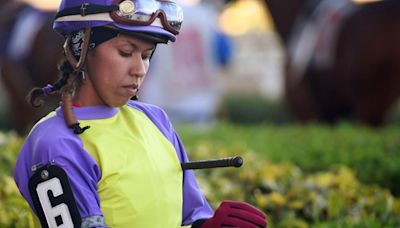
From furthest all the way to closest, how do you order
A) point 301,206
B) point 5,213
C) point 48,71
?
1. point 48,71
2. point 301,206
3. point 5,213

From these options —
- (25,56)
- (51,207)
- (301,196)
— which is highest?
(51,207)

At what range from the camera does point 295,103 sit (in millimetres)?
9172

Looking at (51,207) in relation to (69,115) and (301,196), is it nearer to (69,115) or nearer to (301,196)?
(69,115)

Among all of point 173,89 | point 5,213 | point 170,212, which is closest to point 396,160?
point 5,213

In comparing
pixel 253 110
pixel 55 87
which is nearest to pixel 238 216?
pixel 55 87

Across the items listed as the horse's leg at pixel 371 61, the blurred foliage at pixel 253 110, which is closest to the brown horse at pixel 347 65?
the horse's leg at pixel 371 61

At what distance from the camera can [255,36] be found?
22.0 metres

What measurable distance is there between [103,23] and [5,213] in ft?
3.84

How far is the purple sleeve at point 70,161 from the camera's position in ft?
6.91

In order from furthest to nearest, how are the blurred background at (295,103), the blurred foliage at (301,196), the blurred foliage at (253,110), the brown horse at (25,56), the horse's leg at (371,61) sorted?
the blurred foliage at (253,110), the brown horse at (25,56), the horse's leg at (371,61), the blurred background at (295,103), the blurred foliage at (301,196)

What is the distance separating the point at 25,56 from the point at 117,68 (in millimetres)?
7414

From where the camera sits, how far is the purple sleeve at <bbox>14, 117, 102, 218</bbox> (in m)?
2.11

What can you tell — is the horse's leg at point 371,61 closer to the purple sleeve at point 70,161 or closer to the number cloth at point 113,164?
the number cloth at point 113,164

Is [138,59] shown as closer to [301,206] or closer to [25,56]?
[301,206]
